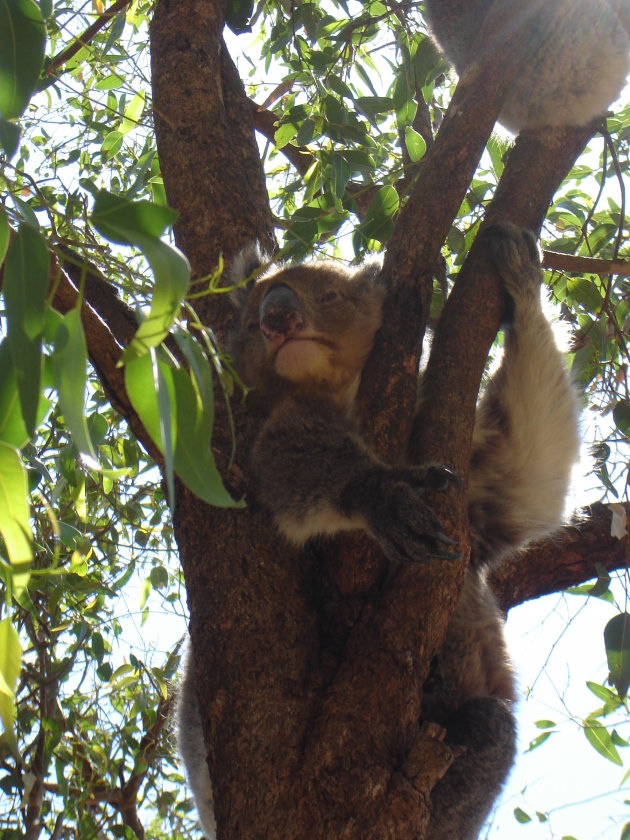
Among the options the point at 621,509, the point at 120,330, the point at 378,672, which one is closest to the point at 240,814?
the point at 378,672

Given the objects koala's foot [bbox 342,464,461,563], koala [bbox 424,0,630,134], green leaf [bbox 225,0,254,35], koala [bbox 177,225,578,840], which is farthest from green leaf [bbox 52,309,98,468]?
green leaf [bbox 225,0,254,35]

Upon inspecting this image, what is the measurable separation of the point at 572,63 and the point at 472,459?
1.41 meters

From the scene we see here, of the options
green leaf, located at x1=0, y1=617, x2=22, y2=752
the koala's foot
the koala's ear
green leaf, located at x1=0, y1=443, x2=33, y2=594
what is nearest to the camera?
green leaf, located at x1=0, y1=443, x2=33, y2=594

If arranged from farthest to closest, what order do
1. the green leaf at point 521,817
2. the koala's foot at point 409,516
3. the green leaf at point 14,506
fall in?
the green leaf at point 521,817 < the koala's foot at point 409,516 < the green leaf at point 14,506

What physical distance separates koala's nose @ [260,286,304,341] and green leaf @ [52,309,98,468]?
1.57m

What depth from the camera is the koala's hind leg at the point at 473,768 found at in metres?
2.05

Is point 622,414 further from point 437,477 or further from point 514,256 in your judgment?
point 437,477

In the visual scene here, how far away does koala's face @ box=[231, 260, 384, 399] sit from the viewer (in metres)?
2.53

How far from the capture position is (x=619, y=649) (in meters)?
2.24

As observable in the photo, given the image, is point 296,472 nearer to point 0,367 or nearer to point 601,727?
point 0,367

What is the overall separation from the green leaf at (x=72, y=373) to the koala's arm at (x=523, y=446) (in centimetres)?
168

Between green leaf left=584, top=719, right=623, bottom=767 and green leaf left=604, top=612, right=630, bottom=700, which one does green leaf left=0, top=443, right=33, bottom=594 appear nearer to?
green leaf left=604, top=612, right=630, bottom=700

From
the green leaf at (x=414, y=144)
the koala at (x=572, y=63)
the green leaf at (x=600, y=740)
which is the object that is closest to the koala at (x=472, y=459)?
the green leaf at (x=414, y=144)

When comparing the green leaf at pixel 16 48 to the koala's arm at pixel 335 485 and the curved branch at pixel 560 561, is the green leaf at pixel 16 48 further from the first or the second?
the curved branch at pixel 560 561
